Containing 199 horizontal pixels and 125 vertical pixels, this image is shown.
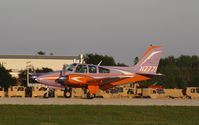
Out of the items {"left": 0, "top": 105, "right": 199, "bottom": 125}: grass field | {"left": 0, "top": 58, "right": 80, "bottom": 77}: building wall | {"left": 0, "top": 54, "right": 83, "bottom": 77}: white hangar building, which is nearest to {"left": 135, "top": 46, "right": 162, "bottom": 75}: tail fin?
{"left": 0, "top": 105, "right": 199, "bottom": 125}: grass field

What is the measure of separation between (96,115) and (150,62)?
22.7 metres

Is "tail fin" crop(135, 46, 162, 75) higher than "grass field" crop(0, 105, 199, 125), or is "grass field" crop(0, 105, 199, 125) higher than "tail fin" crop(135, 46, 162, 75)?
"tail fin" crop(135, 46, 162, 75)

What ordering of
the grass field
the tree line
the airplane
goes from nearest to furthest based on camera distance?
1. the grass field
2. the airplane
3. the tree line

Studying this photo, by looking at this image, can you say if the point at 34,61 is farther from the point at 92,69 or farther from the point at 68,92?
the point at 92,69

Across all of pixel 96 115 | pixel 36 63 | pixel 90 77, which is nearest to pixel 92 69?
pixel 90 77

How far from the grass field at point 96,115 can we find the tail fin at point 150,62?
16835mm

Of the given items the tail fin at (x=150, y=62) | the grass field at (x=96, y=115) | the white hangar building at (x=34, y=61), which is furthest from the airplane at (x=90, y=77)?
the white hangar building at (x=34, y=61)

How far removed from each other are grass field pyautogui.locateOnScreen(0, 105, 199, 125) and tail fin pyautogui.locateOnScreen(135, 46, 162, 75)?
1684 cm

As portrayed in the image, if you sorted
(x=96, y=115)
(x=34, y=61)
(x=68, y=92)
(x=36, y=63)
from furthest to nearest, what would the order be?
(x=34, y=61), (x=36, y=63), (x=68, y=92), (x=96, y=115)

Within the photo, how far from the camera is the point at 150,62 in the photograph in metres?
45.8

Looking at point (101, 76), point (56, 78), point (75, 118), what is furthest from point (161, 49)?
point (75, 118)

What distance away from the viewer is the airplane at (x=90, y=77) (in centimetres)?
4097

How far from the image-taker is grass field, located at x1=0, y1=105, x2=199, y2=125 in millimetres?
20544

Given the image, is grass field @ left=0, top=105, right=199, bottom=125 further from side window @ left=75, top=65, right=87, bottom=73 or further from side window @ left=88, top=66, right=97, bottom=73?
side window @ left=88, top=66, right=97, bottom=73
